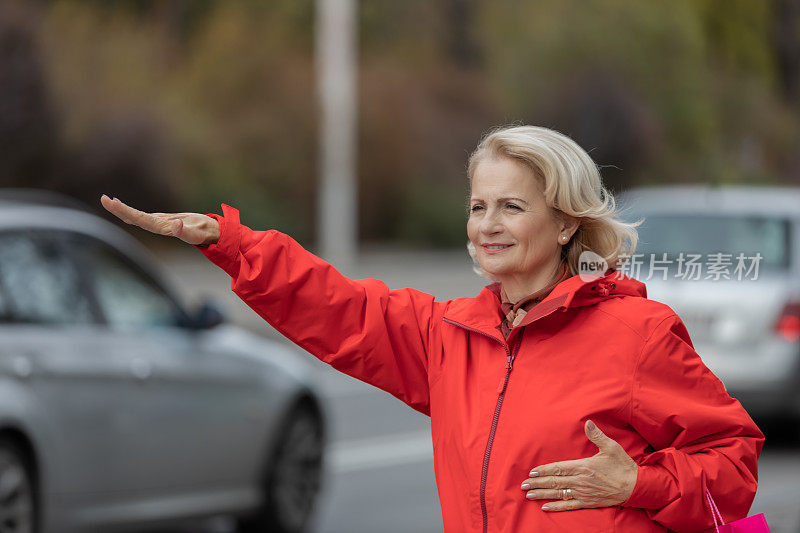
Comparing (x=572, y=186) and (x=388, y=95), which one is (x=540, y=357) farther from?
(x=388, y=95)

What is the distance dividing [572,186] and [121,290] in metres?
4.49

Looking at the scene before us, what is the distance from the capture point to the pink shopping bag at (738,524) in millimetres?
2750

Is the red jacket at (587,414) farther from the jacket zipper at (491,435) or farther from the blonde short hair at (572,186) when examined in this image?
the blonde short hair at (572,186)

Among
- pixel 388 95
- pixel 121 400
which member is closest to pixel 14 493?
pixel 121 400

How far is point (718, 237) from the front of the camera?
22.7ft

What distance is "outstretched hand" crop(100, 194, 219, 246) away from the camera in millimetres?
2975

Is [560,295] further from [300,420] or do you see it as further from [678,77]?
[678,77]

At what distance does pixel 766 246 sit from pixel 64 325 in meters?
4.80

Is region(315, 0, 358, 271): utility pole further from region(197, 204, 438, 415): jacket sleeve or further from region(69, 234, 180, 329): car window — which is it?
region(197, 204, 438, 415): jacket sleeve

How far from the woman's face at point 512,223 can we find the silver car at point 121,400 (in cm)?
357

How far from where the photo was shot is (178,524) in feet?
23.1

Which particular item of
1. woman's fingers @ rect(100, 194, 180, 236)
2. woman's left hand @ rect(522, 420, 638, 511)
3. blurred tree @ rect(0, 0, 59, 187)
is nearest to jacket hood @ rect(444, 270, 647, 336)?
woman's left hand @ rect(522, 420, 638, 511)

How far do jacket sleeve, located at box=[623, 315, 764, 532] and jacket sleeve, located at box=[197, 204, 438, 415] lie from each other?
0.59 meters

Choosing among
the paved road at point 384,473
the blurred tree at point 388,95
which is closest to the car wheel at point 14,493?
the paved road at point 384,473
